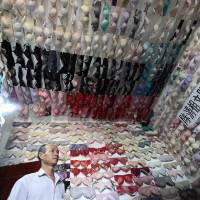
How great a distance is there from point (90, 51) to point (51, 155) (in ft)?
3.17

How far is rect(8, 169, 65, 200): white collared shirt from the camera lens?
171 centimetres

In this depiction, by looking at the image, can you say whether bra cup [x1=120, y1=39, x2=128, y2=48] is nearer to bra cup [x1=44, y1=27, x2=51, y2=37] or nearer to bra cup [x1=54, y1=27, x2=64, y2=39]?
bra cup [x1=54, y1=27, x2=64, y2=39]

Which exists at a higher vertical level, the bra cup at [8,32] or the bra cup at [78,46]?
the bra cup at [8,32]

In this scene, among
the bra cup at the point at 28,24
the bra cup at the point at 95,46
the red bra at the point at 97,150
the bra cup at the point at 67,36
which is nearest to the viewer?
the bra cup at the point at 28,24

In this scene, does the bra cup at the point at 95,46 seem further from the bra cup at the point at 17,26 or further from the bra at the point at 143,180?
the bra at the point at 143,180

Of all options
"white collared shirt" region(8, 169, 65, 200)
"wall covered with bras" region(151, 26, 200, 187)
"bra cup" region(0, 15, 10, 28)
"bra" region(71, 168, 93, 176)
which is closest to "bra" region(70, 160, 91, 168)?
"bra" region(71, 168, 93, 176)

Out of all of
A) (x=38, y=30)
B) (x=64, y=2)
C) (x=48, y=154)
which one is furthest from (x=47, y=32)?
(x=48, y=154)

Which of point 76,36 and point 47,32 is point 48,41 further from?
point 76,36

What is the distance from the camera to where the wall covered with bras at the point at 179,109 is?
218 cm

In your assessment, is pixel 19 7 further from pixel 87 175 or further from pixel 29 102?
pixel 87 175

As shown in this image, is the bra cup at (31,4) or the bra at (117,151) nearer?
the bra cup at (31,4)

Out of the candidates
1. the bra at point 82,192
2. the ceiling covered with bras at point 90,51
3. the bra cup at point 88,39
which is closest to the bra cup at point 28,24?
the ceiling covered with bras at point 90,51

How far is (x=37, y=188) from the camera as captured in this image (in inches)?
69.4

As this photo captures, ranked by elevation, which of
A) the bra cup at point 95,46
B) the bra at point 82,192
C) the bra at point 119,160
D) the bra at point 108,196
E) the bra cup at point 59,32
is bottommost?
the bra at point 108,196
